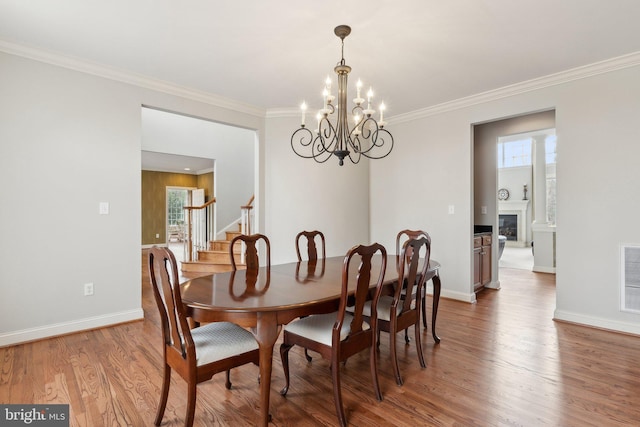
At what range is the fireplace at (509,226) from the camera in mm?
10359

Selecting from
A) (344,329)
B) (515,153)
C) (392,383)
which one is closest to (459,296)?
(392,383)

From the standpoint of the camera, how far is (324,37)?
2.61m

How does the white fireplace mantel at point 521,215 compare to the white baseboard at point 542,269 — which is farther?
the white fireplace mantel at point 521,215

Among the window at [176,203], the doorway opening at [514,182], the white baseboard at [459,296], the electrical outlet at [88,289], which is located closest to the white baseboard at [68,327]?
the electrical outlet at [88,289]

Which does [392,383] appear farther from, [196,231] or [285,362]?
[196,231]

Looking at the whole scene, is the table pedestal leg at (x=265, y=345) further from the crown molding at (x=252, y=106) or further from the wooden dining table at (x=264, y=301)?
the crown molding at (x=252, y=106)

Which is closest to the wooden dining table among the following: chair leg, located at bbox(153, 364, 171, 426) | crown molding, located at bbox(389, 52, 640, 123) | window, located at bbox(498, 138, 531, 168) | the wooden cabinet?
chair leg, located at bbox(153, 364, 171, 426)

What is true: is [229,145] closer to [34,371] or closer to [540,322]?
[34,371]

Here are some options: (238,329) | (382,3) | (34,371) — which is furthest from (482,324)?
(34,371)

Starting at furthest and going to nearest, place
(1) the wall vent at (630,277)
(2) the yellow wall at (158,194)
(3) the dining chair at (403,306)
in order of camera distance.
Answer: (2) the yellow wall at (158,194) < (1) the wall vent at (630,277) < (3) the dining chair at (403,306)

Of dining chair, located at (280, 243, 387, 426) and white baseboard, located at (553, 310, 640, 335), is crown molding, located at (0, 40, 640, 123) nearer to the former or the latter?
white baseboard, located at (553, 310, 640, 335)

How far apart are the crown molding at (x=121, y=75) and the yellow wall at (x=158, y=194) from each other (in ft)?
19.3

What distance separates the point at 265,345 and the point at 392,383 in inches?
41.4

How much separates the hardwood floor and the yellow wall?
7406mm
